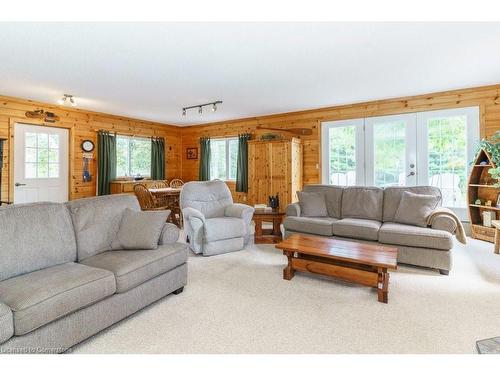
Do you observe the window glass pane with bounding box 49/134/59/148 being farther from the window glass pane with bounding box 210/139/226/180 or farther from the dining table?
the window glass pane with bounding box 210/139/226/180

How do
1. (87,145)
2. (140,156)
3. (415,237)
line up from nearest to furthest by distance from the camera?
(415,237)
(87,145)
(140,156)

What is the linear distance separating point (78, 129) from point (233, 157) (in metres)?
3.41

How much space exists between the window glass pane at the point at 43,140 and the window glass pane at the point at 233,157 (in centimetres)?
383

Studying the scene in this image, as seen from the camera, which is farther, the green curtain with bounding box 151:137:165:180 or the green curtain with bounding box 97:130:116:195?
the green curtain with bounding box 151:137:165:180

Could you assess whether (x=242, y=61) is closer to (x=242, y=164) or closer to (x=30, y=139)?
(x=242, y=164)

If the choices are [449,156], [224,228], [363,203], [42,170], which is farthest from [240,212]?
[42,170]

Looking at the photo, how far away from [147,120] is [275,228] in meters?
4.44

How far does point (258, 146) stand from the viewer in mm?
5887

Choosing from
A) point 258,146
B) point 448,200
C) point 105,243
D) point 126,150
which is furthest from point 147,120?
point 448,200

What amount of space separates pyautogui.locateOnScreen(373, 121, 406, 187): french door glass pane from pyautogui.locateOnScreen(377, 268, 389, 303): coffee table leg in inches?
122

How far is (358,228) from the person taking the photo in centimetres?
340

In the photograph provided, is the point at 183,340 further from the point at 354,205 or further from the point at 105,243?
the point at 354,205

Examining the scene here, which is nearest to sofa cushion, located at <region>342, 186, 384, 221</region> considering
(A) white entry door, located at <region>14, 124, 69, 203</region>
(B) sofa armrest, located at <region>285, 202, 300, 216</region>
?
(B) sofa armrest, located at <region>285, 202, 300, 216</region>

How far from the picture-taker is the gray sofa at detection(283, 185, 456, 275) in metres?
3.00
